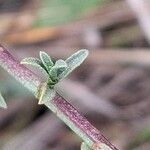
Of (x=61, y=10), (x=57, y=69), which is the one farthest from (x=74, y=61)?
(x=61, y=10)

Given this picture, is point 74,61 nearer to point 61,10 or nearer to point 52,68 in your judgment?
point 52,68

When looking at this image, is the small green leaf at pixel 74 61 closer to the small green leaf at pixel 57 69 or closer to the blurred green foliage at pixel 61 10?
the small green leaf at pixel 57 69

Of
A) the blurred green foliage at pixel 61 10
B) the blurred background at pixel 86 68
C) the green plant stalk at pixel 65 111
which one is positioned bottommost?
the blurred background at pixel 86 68

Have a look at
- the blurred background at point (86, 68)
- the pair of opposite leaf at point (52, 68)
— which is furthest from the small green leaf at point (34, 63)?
the blurred background at point (86, 68)

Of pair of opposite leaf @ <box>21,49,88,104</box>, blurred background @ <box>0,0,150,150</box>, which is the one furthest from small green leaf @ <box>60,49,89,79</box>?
blurred background @ <box>0,0,150,150</box>

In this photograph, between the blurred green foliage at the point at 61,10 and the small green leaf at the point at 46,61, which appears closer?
the small green leaf at the point at 46,61

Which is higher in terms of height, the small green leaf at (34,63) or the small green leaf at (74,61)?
the small green leaf at (34,63)
